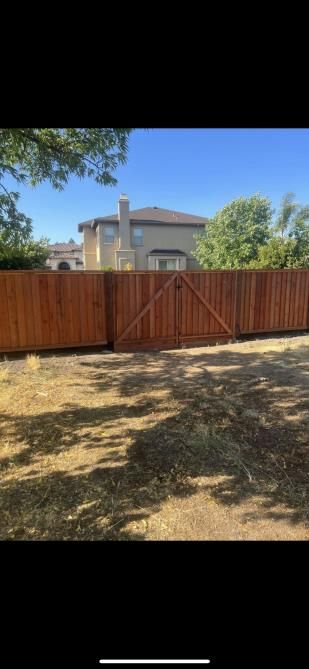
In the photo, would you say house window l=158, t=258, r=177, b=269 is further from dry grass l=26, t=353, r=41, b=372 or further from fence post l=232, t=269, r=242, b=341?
dry grass l=26, t=353, r=41, b=372

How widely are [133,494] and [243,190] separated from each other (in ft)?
59.9

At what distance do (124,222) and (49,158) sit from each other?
677 inches

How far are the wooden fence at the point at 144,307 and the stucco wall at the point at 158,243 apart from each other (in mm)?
12958

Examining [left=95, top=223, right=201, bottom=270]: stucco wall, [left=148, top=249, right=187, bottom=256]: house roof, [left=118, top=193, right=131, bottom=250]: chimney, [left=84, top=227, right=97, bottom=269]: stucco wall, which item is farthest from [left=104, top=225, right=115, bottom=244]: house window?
[left=148, top=249, right=187, bottom=256]: house roof

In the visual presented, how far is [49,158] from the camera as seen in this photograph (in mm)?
3531

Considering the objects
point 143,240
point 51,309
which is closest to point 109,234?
point 143,240

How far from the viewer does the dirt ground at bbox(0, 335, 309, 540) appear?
81.0 inches

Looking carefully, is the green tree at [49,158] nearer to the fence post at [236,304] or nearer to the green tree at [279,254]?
the fence post at [236,304]

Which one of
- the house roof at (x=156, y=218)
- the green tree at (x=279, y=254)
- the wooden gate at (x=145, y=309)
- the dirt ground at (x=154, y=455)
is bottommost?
the dirt ground at (x=154, y=455)

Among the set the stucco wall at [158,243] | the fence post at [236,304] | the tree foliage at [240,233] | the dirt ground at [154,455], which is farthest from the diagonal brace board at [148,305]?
the stucco wall at [158,243]

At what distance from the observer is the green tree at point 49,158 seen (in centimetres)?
321

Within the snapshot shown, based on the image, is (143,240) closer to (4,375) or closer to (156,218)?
(156,218)
